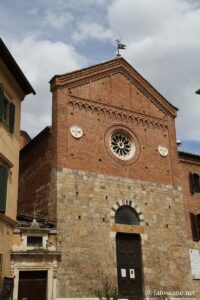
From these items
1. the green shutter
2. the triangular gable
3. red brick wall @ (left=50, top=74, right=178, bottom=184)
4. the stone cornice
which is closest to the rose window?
red brick wall @ (left=50, top=74, right=178, bottom=184)

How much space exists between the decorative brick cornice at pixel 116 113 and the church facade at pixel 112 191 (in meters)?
0.07

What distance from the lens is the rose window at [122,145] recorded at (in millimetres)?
24141

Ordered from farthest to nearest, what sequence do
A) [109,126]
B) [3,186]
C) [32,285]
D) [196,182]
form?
[196,182]
[109,126]
[32,285]
[3,186]

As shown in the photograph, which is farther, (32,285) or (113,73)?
(113,73)

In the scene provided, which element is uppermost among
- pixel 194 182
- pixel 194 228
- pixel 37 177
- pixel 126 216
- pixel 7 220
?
pixel 194 182

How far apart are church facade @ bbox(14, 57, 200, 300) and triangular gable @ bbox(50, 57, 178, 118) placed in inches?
2.6

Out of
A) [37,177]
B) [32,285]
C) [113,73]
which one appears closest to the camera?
[32,285]

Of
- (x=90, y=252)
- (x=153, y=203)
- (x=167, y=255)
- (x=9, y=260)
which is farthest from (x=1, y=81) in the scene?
(x=167, y=255)

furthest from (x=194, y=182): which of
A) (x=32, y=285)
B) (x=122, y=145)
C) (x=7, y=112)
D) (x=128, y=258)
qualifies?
(x=7, y=112)

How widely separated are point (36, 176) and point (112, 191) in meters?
4.60

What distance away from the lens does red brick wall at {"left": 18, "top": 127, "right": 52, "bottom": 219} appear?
72.9ft

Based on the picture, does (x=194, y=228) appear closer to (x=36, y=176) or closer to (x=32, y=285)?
(x=36, y=176)

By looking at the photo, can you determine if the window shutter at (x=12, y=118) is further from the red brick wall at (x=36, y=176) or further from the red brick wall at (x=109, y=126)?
the red brick wall at (x=36, y=176)

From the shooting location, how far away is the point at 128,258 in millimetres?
21922
